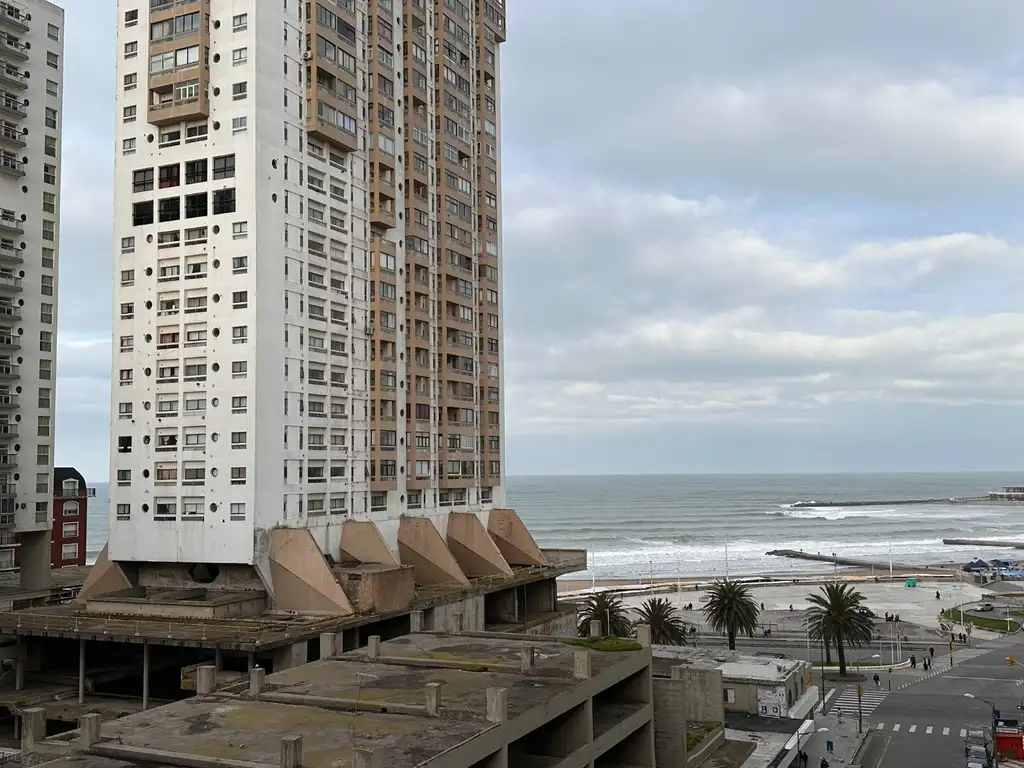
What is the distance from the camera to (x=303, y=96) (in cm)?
6662

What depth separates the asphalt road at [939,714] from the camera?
6206 centimetres

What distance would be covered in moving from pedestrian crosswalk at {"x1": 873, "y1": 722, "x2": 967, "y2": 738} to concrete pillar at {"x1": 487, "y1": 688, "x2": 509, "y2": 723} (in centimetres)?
4752

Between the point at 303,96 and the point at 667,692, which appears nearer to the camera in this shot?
the point at 667,692

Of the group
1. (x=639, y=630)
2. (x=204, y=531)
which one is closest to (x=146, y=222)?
(x=204, y=531)

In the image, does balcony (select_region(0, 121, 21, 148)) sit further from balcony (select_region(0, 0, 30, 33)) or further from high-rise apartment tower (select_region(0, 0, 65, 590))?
balcony (select_region(0, 0, 30, 33))

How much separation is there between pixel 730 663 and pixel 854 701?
17.4m

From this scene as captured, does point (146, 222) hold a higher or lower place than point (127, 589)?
higher

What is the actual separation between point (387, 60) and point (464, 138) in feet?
44.0

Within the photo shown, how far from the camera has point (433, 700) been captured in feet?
112

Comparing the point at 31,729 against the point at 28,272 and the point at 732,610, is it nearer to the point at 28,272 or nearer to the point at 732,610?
the point at 28,272

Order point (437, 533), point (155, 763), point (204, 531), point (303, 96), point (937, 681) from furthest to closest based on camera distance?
1. point (937, 681)
2. point (437, 533)
3. point (303, 96)
4. point (204, 531)
5. point (155, 763)

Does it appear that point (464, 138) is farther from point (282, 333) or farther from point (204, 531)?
point (204, 531)

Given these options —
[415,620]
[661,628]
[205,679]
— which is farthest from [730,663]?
[205,679]

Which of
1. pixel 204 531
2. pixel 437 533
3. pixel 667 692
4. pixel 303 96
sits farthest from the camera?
pixel 437 533
